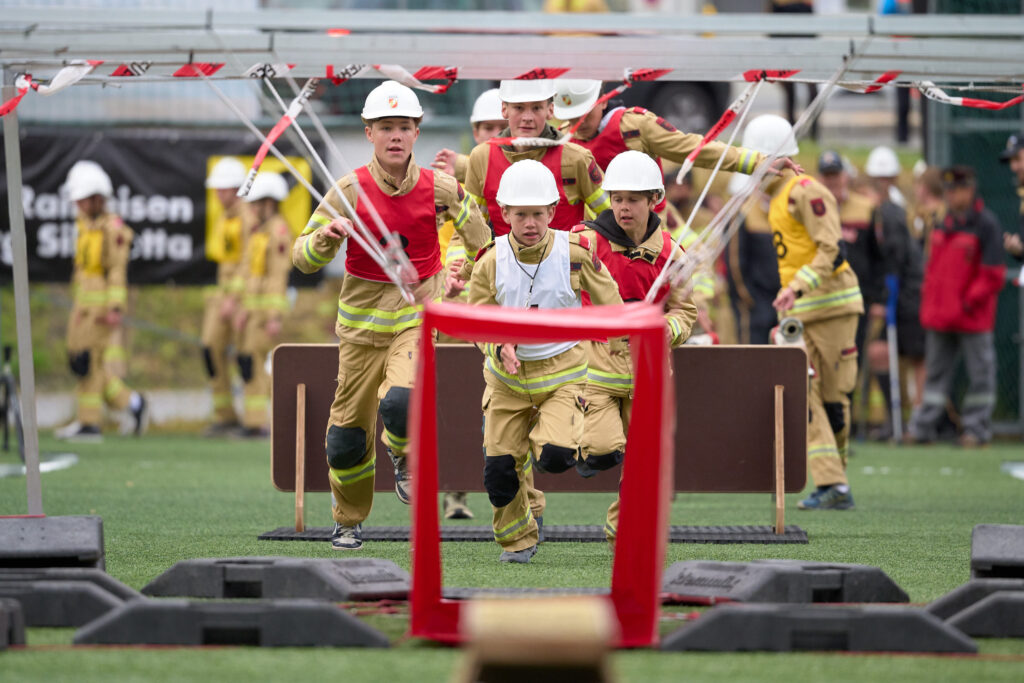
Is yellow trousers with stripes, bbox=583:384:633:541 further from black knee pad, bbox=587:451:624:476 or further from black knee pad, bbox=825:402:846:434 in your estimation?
black knee pad, bbox=825:402:846:434

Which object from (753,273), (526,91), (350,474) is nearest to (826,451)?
(526,91)

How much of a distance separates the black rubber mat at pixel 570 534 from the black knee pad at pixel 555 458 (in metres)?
1.01

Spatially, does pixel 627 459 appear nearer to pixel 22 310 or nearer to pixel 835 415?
pixel 22 310

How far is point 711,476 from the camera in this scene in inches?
339

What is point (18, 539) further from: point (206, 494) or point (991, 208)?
point (991, 208)

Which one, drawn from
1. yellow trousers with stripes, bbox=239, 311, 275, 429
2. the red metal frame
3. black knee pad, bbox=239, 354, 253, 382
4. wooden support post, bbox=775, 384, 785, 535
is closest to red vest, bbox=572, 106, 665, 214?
wooden support post, bbox=775, 384, 785, 535

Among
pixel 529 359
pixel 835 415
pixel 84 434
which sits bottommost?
pixel 84 434

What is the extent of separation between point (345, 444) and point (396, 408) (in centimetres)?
40

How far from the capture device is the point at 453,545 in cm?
786

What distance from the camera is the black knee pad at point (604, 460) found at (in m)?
7.30

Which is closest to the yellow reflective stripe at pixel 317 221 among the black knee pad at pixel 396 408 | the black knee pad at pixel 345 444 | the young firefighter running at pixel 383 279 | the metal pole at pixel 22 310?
the young firefighter running at pixel 383 279

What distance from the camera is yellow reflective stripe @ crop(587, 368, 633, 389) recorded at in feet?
24.4

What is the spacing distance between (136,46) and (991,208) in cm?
1238

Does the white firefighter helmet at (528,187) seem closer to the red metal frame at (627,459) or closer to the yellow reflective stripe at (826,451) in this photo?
the red metal frame at (627,459)
